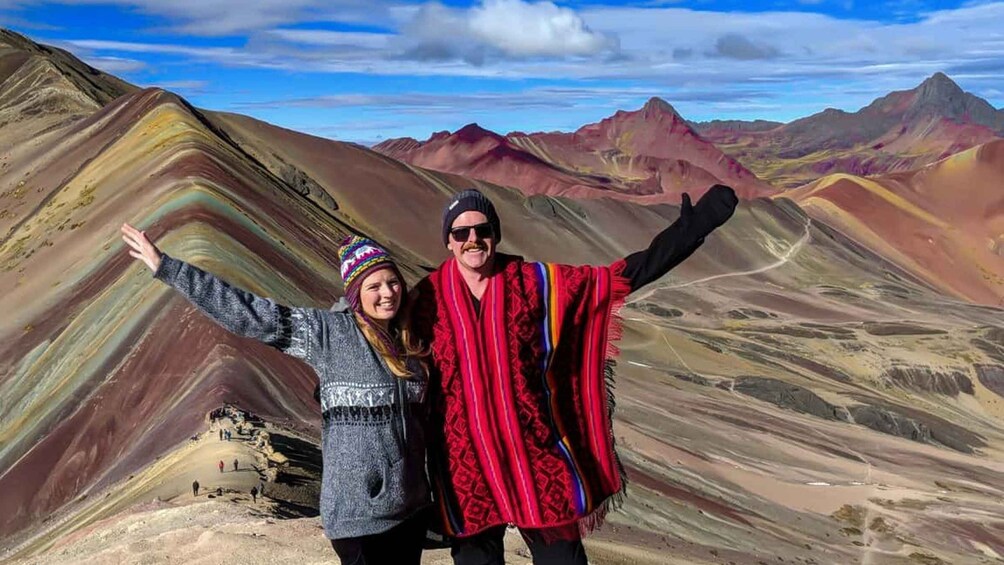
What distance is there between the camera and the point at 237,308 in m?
3.82

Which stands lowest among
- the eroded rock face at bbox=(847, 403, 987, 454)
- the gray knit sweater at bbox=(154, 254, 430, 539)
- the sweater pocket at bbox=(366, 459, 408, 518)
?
the eroded rock face at bbox=(847, 403, 987, 454)

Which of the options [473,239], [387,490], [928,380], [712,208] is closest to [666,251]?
[712,208]

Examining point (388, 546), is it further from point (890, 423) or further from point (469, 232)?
point (890, 423)

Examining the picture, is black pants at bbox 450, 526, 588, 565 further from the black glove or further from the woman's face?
the black glove

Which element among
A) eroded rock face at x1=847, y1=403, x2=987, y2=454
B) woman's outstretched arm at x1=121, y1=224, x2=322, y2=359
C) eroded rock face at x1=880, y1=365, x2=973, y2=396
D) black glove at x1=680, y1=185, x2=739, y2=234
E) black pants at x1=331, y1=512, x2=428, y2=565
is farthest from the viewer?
eroded rock face at x1=880, y1=365, x2=973, y2=396

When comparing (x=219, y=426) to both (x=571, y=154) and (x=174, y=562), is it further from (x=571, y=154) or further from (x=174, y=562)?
(x=571, y=154)

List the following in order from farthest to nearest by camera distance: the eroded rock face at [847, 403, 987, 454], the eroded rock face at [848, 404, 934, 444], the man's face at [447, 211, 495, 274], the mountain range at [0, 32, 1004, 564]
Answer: the eroded rock face at [847, 403, 987, 454] < the eroded rock face at [848, 404, 934, 444] < the mountain range at [0, 32, 1004, 564] < the man's face at [447, 211, 495, 274]

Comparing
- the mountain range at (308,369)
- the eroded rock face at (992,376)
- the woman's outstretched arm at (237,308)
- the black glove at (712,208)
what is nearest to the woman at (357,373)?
the woman's outstretched arm at (237,308)

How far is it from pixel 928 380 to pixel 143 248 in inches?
2065

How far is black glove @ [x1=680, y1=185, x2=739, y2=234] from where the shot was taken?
4.30 meters

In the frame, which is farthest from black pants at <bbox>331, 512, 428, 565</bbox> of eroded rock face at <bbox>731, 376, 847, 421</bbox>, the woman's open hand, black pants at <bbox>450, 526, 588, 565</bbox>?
eroded rock face at <bbox>731, 376, 847, 421</bbox>

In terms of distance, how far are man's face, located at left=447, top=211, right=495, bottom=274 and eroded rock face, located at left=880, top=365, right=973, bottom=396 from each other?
49.3 metres

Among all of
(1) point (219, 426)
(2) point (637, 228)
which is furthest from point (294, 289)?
(2) point (637, 228)

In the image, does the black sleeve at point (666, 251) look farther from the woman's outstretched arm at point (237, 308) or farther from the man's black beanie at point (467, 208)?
the woman's outstretched arm at point (237, 308)
